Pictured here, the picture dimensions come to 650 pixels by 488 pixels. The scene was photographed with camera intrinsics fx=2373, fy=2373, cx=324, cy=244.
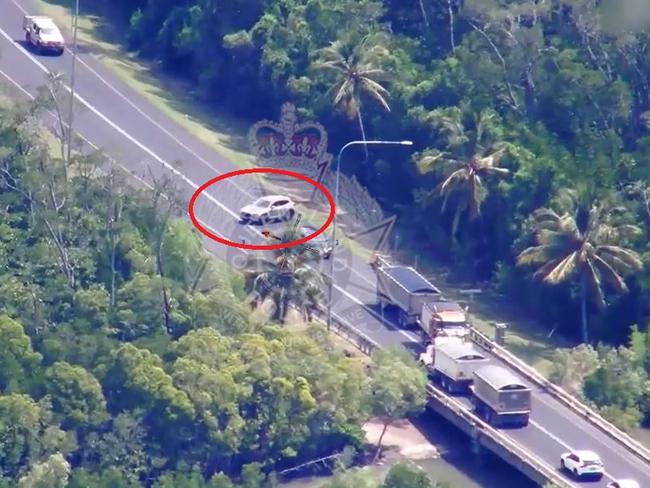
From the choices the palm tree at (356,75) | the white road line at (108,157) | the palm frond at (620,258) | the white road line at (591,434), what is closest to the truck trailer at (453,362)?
the white road line at (591,434)

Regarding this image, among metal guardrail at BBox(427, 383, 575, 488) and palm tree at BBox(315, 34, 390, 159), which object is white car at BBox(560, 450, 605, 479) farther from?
palm tree at BBox(315, 34, 390, 159)

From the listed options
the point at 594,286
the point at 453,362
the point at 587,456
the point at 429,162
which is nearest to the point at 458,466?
the point at 453,362

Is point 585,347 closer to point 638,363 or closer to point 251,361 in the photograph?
point 638,363

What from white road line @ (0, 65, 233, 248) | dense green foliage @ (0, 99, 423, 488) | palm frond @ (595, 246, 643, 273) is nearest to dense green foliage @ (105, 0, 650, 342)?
palm frond @ (595, 246, 643, 273)

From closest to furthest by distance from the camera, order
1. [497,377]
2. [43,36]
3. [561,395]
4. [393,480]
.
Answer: [393,480]
[497,377]
[561,395]
[43,36]

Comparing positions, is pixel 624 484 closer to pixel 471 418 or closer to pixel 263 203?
pixel 471 418

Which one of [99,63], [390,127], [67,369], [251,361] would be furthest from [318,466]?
[99,63]
